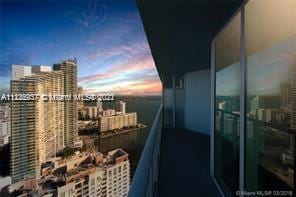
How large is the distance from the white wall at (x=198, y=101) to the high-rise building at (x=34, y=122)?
4.65 m

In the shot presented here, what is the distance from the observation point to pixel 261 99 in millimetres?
1802

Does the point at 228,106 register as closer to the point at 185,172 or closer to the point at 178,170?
the point at 185,172

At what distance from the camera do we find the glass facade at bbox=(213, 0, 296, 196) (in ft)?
Answer: 4.66

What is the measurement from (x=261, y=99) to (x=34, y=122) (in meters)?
5.75

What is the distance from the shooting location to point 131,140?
683 centimetres

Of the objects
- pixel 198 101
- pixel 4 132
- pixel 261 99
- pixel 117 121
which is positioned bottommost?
pixel 4 132

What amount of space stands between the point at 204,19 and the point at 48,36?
6.13 metres

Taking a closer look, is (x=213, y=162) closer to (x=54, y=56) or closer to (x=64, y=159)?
(x=64, y=159)

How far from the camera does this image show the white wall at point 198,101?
8.23 m

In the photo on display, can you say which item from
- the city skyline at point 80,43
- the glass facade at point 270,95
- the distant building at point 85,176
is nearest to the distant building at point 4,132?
the distant building at point 85,176

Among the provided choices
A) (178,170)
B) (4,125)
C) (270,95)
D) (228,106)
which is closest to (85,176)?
(4,125)

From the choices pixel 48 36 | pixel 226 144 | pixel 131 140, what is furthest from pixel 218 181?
pixel 48 36

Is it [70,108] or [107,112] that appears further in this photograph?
[70,108]

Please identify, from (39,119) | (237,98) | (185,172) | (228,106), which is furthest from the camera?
(39,119)
